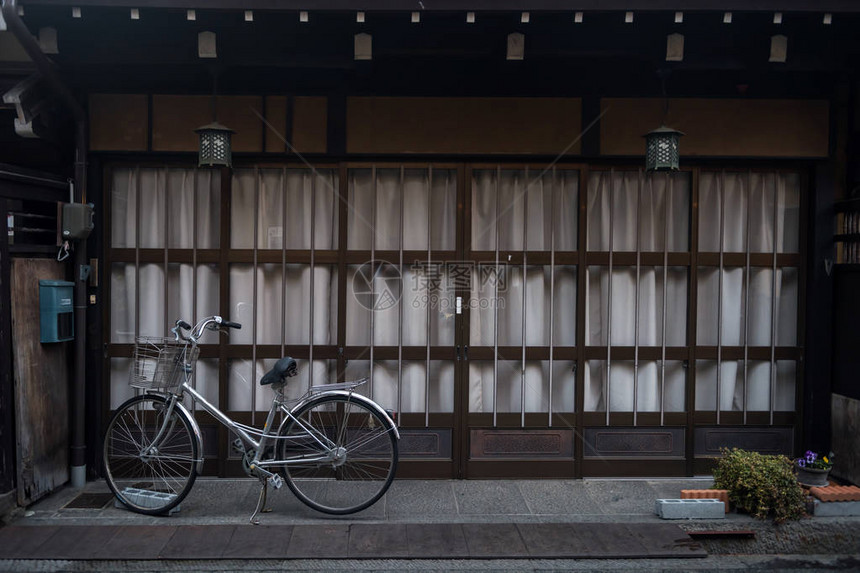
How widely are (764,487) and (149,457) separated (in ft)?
16.8

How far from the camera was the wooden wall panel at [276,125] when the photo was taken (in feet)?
21.0

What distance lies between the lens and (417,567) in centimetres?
489

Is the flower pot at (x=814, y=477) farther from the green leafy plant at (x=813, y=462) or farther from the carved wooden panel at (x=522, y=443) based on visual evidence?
the carved wooden panel at (x=522, y=443)

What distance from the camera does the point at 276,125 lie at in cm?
640

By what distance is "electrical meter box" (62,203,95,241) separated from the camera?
607cm

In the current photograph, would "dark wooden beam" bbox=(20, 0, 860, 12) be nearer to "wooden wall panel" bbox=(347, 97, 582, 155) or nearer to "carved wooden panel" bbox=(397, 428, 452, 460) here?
"wooden wall panel" bbox=(347, 97, 582, 155)

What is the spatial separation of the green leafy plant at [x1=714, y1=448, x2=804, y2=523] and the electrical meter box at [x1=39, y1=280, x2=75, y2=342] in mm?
5947

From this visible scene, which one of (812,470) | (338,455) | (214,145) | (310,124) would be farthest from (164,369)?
(812,470)

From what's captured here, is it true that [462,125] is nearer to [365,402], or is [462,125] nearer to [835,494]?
[365,402]

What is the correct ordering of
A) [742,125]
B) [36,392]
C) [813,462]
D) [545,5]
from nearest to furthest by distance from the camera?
[545,5] < [36,392] < [813,462] < [742,125]

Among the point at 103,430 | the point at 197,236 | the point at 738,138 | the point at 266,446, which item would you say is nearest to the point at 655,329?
the point at 738,138

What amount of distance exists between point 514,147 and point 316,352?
2.72 m

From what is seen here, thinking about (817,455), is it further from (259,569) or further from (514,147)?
(259,569)

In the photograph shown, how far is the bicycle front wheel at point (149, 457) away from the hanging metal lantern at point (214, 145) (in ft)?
6.75
